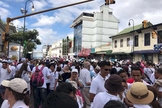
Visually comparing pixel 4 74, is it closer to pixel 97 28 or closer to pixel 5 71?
pixel 5 71

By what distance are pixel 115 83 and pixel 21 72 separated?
4.47m

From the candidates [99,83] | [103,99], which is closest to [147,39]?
[99,83]

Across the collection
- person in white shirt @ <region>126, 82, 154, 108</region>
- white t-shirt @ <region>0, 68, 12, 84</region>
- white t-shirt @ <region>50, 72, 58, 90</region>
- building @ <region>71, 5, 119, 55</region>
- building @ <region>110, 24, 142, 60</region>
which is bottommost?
white t-shirt @ <region>50, 72, 58, 90</region>

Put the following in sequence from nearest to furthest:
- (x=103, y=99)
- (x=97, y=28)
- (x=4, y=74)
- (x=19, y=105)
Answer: (x=19, y=105) < (x=103, y=99) < (x=4, y=74) < (x=97, y=28)

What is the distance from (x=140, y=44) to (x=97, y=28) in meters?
33.8

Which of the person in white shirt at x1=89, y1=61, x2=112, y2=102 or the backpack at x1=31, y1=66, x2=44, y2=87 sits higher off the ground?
the person in white shirt at x1=89, y1=61, x2=112, y2=102

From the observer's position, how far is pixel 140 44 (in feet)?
97.6

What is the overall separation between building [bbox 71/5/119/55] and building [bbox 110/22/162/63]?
25.5 meters

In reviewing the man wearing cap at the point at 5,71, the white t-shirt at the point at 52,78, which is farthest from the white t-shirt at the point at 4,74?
the white t-shirt at the point at 52,78

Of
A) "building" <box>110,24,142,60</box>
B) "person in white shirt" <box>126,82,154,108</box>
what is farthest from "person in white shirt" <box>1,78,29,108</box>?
"building" <box>110,24,142,60</box>

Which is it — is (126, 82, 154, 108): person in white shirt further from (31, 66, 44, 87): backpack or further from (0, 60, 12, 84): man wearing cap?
(0, 60, 12, 84): man wearing cap

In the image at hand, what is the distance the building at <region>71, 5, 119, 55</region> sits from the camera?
6166 centimetres

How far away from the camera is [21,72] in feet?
21.0

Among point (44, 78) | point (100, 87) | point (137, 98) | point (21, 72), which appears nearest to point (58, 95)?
point (137, 98)
